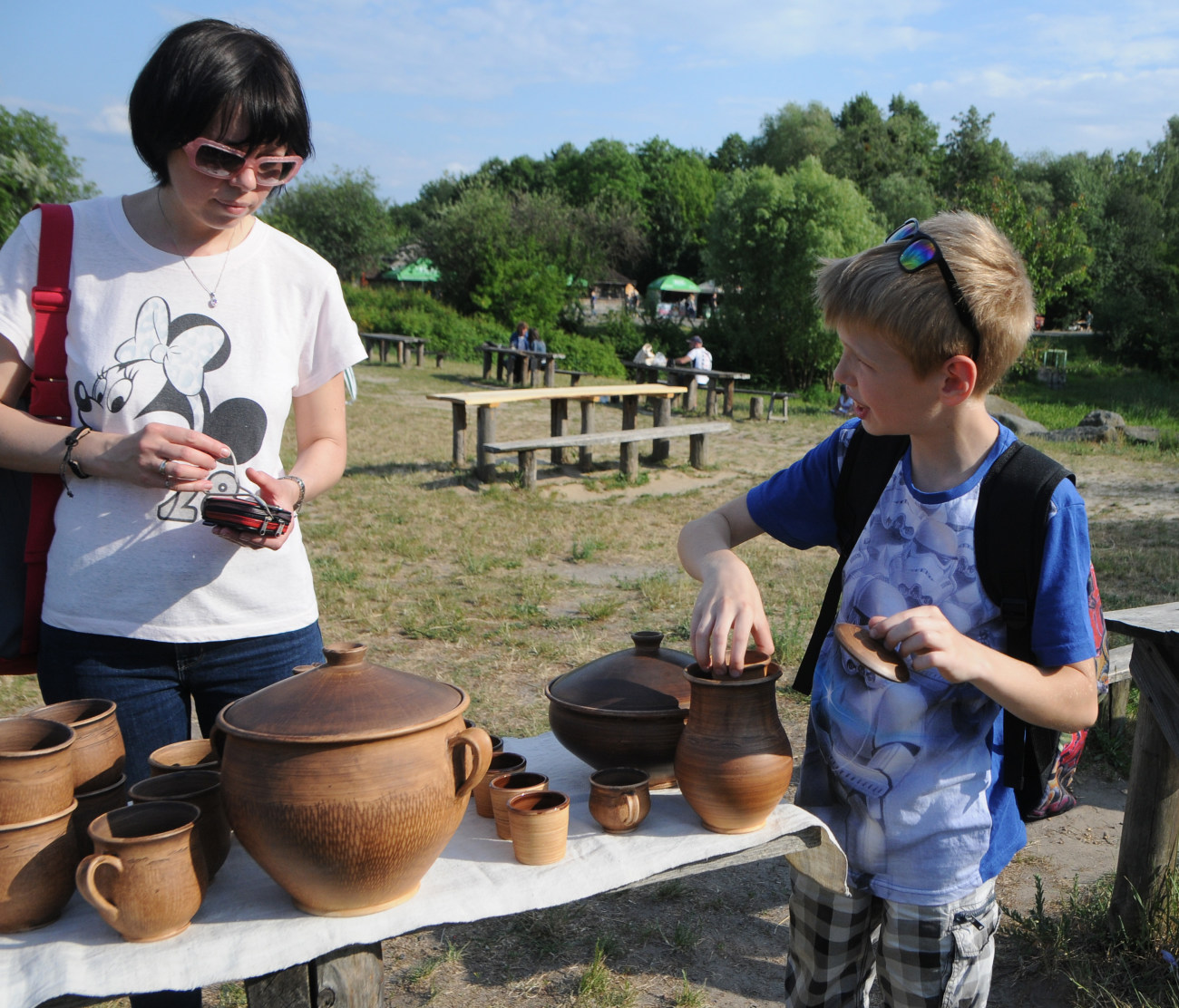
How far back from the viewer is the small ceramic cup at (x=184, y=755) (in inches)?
61.3

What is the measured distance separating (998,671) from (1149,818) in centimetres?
183

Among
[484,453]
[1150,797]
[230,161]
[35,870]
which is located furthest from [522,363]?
[35,870]

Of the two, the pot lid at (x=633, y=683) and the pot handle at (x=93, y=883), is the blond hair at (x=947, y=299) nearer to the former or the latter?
the pot lid at (x=633, y=683)

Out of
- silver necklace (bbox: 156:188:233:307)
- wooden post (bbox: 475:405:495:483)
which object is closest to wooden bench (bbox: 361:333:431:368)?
wooden post (bbox: 475:405:495:483)

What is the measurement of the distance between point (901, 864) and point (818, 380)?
2430cm

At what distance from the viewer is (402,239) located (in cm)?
4391

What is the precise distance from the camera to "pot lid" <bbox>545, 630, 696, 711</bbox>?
5.57 feet

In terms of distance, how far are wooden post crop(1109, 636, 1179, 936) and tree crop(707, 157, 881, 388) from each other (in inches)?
818

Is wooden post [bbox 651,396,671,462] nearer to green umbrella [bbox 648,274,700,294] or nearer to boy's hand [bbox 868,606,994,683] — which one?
boy's hand [bbox 868,606,994,683]

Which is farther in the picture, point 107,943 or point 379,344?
point 379,344

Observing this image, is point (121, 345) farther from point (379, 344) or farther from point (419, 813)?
point (379, 344)

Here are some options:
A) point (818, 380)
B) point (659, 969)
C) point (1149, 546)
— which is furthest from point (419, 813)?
point (818, 380)

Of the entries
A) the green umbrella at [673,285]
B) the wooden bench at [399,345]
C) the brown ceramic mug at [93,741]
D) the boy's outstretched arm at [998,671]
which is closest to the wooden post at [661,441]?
the boy's outstretched arm at [998,671]

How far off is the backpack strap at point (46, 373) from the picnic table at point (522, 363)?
58.9 ft
